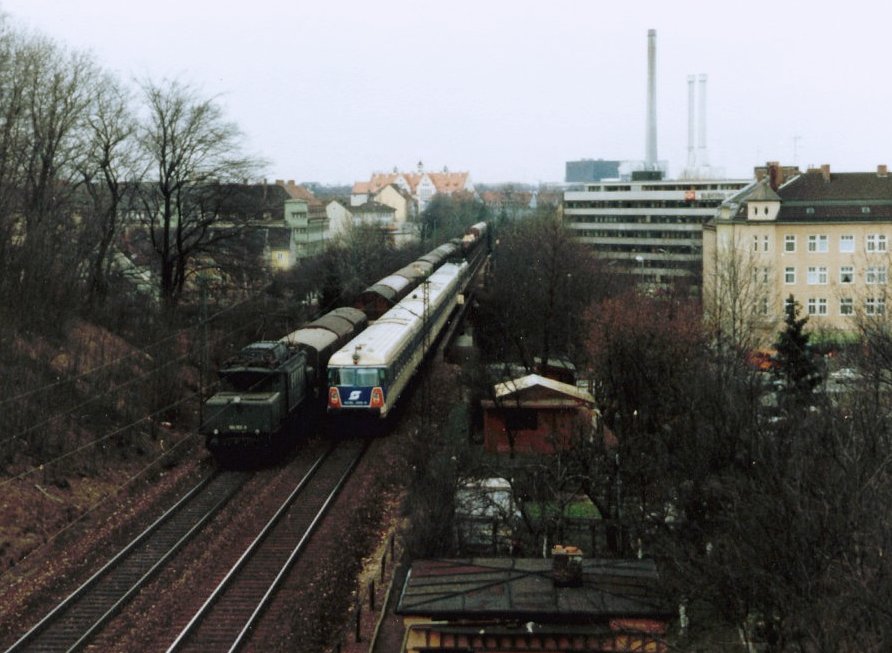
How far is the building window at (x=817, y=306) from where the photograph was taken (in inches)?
2004

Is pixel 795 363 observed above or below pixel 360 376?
below

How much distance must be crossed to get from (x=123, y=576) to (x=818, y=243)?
140 ft

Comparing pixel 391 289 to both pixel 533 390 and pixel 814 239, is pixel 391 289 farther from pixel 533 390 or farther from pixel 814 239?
pixel 814 239

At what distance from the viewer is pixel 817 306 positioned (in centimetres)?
5106

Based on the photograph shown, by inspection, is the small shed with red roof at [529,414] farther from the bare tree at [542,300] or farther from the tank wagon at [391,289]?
the bare tree at [542,300]

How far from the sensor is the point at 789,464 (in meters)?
15.1

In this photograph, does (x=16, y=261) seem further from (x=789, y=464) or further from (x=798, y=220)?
(x=798, y=220)

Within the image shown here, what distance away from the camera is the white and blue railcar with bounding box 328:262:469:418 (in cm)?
2630

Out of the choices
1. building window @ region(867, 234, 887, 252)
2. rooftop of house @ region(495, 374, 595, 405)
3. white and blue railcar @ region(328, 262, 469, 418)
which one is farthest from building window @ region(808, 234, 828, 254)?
rooftop of house @ region(495, 374, 595, 405)

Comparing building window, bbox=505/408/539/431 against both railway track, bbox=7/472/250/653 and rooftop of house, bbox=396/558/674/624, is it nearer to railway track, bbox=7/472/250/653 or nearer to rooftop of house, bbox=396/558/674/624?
railway track, bbox=7/472/250/653

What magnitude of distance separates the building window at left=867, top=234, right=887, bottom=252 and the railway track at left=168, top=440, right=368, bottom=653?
35.8 meters

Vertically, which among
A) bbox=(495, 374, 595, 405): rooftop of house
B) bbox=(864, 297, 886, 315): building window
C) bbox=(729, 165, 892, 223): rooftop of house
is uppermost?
bbox=(729, 165, 892, 223): rooftop of house

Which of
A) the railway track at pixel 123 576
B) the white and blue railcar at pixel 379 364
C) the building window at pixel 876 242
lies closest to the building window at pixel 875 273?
the building window at pixel 876 242

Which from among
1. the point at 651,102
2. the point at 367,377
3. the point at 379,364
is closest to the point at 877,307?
the point at 379,364
